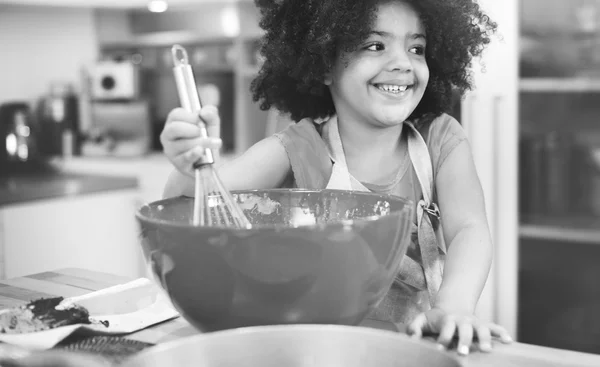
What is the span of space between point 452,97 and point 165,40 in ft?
7.52

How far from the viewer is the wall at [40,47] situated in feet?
9.32

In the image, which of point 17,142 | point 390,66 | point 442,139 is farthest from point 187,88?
point 17,142

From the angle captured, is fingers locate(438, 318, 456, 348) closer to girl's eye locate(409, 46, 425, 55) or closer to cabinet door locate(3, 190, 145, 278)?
girl's eye locate(409, 46, 425, 55)

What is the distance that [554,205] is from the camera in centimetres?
206

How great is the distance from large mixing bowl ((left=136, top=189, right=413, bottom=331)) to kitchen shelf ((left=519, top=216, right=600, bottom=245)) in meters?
1.56

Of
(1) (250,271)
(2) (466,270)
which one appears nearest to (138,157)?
(2) (466,270)

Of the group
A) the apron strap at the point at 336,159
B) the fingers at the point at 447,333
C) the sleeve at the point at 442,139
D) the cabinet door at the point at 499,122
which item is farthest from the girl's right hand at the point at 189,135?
the cabinet door at the point at 499,122

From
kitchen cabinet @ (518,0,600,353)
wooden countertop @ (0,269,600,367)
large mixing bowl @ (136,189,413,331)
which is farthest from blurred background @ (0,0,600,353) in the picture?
large mixing bowl @ (136,189,413,331)

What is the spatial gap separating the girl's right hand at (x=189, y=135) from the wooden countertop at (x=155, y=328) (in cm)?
16

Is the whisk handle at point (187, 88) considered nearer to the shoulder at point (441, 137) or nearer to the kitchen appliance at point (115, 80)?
the shoulder at point (441, 137)

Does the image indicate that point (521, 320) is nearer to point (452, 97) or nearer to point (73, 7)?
point (452, 97)

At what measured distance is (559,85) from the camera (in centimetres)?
201

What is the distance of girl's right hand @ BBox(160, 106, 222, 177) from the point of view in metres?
0.57

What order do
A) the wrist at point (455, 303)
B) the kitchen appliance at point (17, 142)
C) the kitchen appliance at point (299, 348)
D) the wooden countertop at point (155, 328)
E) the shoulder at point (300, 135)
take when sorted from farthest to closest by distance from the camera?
1. the kitchen appliance at point (17, 142)
2. the shoulder at point (300, 135)
3. the wrist at point (455, 303)
4. the wooden countertop at point (155, 328)
5. the kitchen appliance at point (299, 348)
